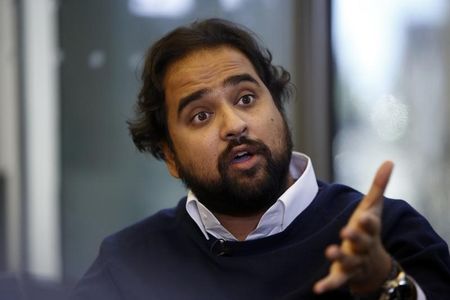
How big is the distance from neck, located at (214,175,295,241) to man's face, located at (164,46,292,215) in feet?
0.07

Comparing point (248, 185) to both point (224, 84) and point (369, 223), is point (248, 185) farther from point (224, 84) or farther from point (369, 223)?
point (369, 223)

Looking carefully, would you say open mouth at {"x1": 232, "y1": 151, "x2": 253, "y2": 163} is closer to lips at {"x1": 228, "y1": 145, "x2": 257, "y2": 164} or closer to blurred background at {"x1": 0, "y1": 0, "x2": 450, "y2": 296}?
lips at {"x1": 228, "y1": 145, "x2": 257, "y2": 164}

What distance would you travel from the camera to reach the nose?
4.73ft

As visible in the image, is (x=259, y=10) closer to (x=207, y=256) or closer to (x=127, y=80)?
(x=127, y=80)

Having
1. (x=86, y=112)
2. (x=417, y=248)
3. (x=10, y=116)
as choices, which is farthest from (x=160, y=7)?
(x=417, y=248)

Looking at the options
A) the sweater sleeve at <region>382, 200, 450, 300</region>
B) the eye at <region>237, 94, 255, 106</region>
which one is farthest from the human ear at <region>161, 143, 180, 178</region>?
the sweater sleeve at <region>382, 200, 450, 300</region>

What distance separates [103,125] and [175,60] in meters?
1.79

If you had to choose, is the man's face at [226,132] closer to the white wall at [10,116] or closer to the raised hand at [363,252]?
the raised hand at [363,252]

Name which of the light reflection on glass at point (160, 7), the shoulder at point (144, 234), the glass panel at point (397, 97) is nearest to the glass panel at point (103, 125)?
the light reflection on glass at point (160, 7)

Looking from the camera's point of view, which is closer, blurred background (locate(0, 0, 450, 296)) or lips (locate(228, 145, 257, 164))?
lips (locate(228, 145, 257, 164))

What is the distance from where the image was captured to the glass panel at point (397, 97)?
2523mm

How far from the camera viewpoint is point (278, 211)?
4.73ft

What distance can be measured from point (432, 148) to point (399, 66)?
1.03 ft

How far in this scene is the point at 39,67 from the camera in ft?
11.0
